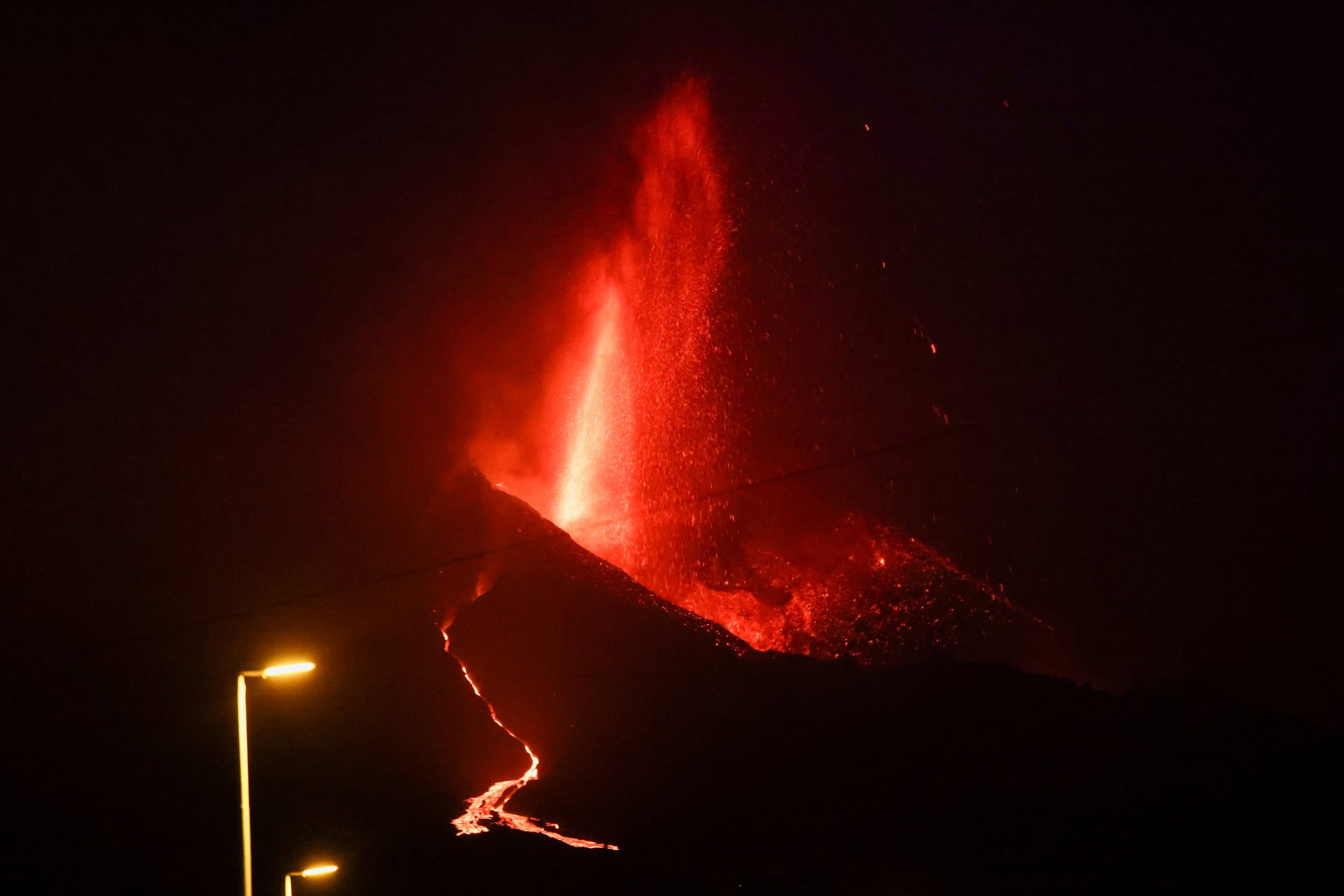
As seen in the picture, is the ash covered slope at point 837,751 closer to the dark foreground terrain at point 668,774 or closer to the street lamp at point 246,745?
the dark foreground terrain at point 668,774

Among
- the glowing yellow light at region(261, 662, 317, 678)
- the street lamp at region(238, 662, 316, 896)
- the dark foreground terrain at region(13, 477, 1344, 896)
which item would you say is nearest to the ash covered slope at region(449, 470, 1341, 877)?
the dark foreground terrain at region(13, 477, 1344, 896)

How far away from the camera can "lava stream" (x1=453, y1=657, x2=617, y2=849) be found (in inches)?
1011

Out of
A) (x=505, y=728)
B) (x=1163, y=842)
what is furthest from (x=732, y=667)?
(x=1163, y=842)

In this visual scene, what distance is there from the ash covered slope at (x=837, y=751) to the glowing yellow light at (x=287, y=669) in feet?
55.6

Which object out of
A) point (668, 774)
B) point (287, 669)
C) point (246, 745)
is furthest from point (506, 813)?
point (287, 669)

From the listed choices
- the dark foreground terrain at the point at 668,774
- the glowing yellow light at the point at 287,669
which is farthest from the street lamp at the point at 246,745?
the dark foreground terrain at the point at 668,774

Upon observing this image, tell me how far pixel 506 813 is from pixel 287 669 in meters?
19.7

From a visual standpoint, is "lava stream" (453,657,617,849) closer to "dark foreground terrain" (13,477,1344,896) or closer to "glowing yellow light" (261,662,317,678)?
"dark foreground terrain" (13,477,1344,896)

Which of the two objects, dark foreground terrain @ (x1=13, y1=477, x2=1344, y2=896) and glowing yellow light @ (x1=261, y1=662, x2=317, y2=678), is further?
dark foreground terrain @ (x1=13, y1=477, x2=1344, y2=896)

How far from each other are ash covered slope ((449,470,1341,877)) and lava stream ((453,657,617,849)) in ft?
1.62

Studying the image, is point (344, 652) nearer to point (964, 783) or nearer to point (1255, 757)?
point (964, 783)

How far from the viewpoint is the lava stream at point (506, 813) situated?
25.7m

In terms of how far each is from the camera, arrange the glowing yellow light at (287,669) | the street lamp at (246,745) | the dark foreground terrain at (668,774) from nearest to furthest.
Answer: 1. the street lamp at (246,745)
2. the glowing yellow light at (287,669)
3. the dark foreground terrain at (668,774)

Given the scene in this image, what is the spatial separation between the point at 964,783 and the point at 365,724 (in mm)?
20927
